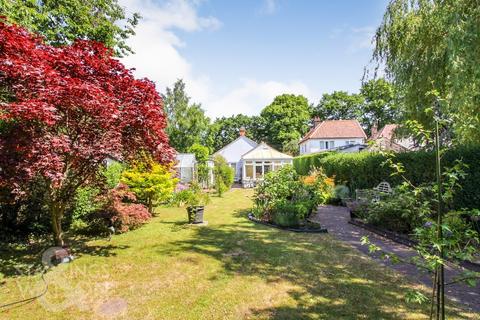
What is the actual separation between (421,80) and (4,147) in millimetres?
12012

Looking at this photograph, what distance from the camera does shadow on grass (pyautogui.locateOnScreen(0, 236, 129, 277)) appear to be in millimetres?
5586

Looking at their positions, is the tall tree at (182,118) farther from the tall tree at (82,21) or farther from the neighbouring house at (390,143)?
the neighbouring house at (390,143)

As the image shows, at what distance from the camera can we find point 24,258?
20.5ft

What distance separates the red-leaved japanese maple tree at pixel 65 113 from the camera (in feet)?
15.1

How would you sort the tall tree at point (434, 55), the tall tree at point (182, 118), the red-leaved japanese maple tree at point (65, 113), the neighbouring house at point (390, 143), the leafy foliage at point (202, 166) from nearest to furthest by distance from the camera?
1. the neighbouring house at point (390, 143)
2. the red-leaved japanese maple tree at point (65, 113)
3. the tall tree at point (434, 55)
4. the leafy foliage at point (202, 166)
5. the tall tree at point (182, 118)

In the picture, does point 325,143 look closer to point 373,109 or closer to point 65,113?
point 373,109

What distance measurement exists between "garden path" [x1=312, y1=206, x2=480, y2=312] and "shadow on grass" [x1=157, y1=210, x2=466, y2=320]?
18.0 inches

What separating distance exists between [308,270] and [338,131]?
32653 mm

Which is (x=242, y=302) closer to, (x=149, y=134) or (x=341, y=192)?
(x=149, y=134)

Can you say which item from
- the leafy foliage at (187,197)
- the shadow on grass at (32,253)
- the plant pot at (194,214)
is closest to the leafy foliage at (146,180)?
the plant pot at (194,214)

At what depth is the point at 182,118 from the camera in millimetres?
31641

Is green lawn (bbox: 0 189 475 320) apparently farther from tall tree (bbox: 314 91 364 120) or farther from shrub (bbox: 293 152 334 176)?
tall tree (bbox: 314 91 364 120)

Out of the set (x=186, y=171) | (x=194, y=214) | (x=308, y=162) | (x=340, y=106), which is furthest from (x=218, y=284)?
(x=340, y=106)

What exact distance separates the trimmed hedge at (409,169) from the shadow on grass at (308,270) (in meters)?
2.37
